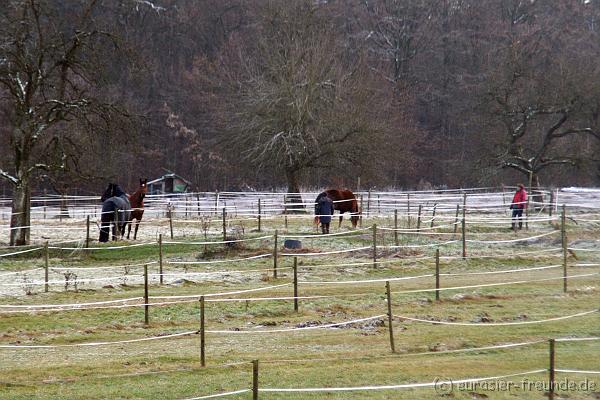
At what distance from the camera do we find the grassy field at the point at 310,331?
11461mm

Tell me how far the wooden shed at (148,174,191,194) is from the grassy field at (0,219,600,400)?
89.7ft

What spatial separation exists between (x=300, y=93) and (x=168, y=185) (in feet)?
38.0

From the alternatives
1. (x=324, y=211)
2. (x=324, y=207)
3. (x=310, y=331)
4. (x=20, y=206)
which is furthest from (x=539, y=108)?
(x=310, y=331)

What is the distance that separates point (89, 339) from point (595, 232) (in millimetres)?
23159

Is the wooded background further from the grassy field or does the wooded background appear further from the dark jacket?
the grassy field

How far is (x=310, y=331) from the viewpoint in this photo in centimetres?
1523

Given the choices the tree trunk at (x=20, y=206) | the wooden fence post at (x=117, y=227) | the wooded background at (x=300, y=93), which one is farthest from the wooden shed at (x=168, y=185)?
the tree trunk at (x=20, y=206)

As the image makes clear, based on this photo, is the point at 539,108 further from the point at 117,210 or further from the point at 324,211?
the point at 117,210

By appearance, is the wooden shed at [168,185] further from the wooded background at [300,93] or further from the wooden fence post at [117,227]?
the wooden fence post at [117,227]

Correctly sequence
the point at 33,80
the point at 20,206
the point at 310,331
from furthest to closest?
the point at 20,206 → the point at 33,80 → the point at 310,331

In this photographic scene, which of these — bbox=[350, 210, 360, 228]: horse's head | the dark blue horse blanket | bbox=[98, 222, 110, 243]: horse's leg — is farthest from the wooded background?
bbox=[350, 210, 360, 228]: horse's head

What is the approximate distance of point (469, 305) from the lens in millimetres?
18156

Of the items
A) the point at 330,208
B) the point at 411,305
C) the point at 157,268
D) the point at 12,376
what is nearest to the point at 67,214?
the point at 330,208

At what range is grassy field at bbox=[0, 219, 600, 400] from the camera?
37.6 ft
